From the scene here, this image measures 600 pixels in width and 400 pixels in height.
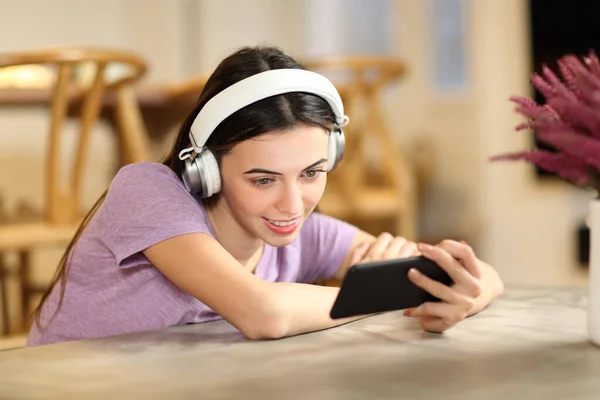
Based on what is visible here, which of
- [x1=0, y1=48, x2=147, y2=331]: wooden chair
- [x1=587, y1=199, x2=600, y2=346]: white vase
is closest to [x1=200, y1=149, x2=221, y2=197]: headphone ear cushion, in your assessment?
[x1=587, y1=199, x2=600, y2=346]: white vase

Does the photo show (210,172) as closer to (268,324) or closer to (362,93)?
(268,324)

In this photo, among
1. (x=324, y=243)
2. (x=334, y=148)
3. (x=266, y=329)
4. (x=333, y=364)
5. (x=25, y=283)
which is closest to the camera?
(x=333, y=364)

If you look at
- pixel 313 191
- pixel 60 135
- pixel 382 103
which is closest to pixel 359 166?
pixel 60 135

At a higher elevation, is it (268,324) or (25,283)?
(268,324)

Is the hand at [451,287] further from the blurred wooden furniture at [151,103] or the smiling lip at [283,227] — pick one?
the blurred wooden furniture at [151,103]

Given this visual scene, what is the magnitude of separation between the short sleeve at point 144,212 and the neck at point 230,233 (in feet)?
0.12

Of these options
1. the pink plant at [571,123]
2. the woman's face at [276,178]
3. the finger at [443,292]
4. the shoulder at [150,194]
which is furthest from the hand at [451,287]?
the shoulder at [150,194]

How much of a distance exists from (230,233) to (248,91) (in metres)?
0.24

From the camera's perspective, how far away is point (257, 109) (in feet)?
3.35

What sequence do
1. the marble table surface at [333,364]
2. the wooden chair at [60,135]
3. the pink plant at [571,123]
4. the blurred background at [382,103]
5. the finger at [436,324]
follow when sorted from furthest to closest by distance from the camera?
the blurred background at [382,103] < the wooden chair at [60,135] < the finger at [436,324] < the pink plant at [571,123] < the marble table surface at [333,364]

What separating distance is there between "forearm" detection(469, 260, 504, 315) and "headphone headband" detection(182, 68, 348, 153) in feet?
1.04

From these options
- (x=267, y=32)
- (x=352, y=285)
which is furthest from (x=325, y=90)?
(x=267, y=32)

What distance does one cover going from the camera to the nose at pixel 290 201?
1015mm

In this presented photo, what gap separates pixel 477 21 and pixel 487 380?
3.08 m
